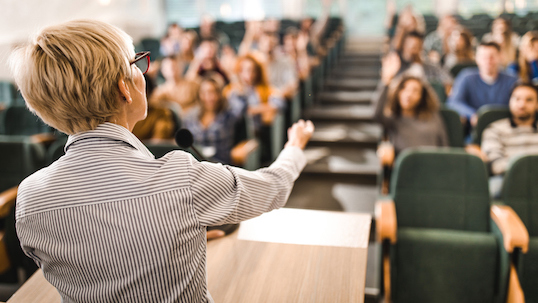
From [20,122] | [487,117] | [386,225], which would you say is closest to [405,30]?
[487,117]

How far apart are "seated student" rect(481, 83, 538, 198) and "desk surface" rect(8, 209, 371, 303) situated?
1.49 meters

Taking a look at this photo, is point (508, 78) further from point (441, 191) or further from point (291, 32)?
point (291, 32)

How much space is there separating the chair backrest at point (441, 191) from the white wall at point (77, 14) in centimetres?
217

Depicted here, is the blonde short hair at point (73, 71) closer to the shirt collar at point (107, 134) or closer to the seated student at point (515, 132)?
the shirt collar at point (107, 134)

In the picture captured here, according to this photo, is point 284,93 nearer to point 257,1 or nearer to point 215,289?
point 215,289

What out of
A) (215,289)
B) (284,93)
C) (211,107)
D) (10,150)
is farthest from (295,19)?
(215,289)

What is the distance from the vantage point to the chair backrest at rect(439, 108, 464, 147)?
2.59m

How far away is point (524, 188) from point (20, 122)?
3528mm

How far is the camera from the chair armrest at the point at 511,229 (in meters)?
1.49

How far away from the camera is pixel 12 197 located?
1.85m

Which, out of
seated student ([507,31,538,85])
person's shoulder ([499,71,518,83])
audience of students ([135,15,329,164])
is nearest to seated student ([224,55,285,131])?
audience of students ([135,15,329,164])

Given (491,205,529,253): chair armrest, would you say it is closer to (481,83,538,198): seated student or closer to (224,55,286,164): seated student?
(481,83,538,198): seated student

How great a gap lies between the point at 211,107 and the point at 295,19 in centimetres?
579

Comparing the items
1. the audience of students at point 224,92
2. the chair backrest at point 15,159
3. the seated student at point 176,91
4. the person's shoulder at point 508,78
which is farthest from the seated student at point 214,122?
the person's shoulder at point 508,78
